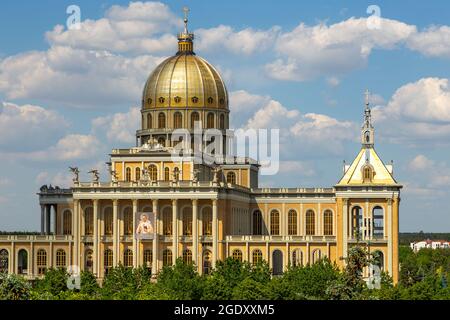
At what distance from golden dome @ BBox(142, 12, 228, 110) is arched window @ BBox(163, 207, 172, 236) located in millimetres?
19431

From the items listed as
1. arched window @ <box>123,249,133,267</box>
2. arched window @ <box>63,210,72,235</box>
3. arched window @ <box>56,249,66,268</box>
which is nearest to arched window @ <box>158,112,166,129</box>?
arched window @ <box>63,210,72,235</box>

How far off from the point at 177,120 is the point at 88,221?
20.8m

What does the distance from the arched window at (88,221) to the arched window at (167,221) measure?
9.45m

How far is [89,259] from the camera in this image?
577 feet

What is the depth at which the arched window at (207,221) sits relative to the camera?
174375 millimetres

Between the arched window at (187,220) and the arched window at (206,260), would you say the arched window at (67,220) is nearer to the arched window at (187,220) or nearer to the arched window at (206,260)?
the arched window at (187,220)

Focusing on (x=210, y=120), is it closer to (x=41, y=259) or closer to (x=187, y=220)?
(x=187, y=220)

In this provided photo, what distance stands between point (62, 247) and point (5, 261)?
9.37 m

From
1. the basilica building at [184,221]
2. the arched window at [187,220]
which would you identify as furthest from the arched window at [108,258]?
the arched window at [187,220]

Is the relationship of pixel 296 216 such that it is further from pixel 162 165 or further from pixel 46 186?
pixel 46 186

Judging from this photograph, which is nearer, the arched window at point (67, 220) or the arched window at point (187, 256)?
the arched window at point (187, 256)

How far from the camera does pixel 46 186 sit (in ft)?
625

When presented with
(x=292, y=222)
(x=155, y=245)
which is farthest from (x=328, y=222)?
(x=155, y=245)
